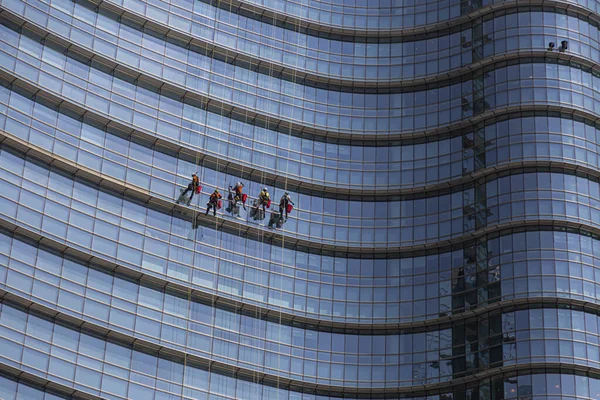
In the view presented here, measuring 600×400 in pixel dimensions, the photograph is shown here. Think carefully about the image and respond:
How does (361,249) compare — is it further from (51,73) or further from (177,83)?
(51,73)

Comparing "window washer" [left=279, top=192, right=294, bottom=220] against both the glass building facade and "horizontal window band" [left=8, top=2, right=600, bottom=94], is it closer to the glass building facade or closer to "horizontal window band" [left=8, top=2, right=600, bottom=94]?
the glass building facade

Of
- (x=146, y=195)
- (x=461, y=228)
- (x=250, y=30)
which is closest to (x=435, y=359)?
(x=461, y=228)

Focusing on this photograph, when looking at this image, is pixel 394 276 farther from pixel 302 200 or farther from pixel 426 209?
pixel 302 200

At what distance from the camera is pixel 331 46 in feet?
363

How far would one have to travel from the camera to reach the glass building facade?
9188 cm

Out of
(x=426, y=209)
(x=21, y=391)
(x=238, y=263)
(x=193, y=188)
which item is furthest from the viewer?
(x=426, y=209)

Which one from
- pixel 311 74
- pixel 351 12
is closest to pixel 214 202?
pixel 311 74

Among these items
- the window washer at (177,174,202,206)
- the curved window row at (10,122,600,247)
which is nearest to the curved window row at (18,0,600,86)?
the curved window row at (10,122,600,247)

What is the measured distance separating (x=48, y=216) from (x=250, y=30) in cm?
2569

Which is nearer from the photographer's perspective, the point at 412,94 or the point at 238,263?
the point at 238,263

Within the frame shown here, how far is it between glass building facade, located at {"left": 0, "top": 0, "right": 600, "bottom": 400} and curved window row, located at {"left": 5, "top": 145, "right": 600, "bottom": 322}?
16 centimetres

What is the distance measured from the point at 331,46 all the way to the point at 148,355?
32.9m

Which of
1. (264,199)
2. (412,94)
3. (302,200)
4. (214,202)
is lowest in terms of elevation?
(214,202)

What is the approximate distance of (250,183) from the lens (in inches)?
4038
